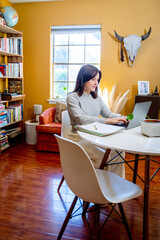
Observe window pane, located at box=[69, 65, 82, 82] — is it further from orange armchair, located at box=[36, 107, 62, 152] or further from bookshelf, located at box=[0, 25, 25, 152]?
orange armchair, located at box=[36, 107, 62, 152]

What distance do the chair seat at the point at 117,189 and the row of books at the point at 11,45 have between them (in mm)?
3001

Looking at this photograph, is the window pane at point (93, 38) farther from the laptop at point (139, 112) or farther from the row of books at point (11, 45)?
the laptop at point (139, 112)

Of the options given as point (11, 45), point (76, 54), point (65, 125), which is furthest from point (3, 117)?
point (76, 54)

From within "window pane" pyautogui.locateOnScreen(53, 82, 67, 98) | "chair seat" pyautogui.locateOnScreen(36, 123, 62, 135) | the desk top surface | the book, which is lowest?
"chair seat" pyautogui.locateOnScreen(36, 123, 62, 135)

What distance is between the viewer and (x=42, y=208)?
2.02 meters

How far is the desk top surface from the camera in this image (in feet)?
3.96

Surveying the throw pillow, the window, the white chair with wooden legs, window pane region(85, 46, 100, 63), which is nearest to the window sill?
the window

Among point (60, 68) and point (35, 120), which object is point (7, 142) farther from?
point (60, 68)

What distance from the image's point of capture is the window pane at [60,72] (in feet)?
14.5

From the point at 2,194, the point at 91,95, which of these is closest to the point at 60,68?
the point at 91,95

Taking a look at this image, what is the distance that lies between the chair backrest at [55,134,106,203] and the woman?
2.15 feet

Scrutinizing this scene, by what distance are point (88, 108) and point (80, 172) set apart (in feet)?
3.39

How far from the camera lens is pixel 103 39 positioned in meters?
4.02

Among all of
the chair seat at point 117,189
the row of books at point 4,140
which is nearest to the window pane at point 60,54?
the row of books at point 4,140
